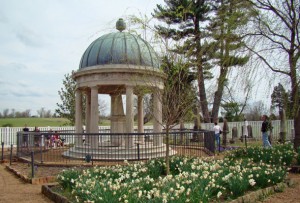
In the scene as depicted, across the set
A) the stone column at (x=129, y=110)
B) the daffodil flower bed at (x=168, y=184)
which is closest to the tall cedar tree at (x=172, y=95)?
the daffodil flower bed at (x=168, y=184)

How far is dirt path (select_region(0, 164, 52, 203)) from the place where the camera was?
819 cm

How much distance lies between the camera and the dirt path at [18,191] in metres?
8.19

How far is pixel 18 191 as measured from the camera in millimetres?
9266

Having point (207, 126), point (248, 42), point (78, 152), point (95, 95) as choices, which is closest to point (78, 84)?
point (95, 95)

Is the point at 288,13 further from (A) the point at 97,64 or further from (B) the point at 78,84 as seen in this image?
(B) the point at 78,84

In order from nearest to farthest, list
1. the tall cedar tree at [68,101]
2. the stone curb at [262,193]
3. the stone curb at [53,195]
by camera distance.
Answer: the stone curb at [262,193] < the stone curb at [53,195] < the tall cedar tree at [68,101]

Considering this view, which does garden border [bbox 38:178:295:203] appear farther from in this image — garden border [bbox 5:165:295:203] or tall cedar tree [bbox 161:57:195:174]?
tall cedar tree [bbox 161:57:195:174]

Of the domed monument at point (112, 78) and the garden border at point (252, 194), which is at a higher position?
the domed monument at point (112, 78)

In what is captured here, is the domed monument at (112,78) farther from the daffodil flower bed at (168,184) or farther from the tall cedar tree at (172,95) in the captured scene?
the daffodil flower bed at (168,184)

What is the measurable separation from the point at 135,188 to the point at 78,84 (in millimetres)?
10769

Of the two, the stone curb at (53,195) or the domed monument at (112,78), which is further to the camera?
the domed monument at (112,78)

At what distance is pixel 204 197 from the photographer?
591cm

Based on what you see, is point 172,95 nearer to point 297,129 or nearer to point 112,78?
point 297,129

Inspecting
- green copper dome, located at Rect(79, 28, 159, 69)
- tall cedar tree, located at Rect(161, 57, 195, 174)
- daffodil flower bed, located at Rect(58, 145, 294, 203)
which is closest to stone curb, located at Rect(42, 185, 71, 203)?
daffodil flower bed, located at Rect(58, 145, 294, 203)
